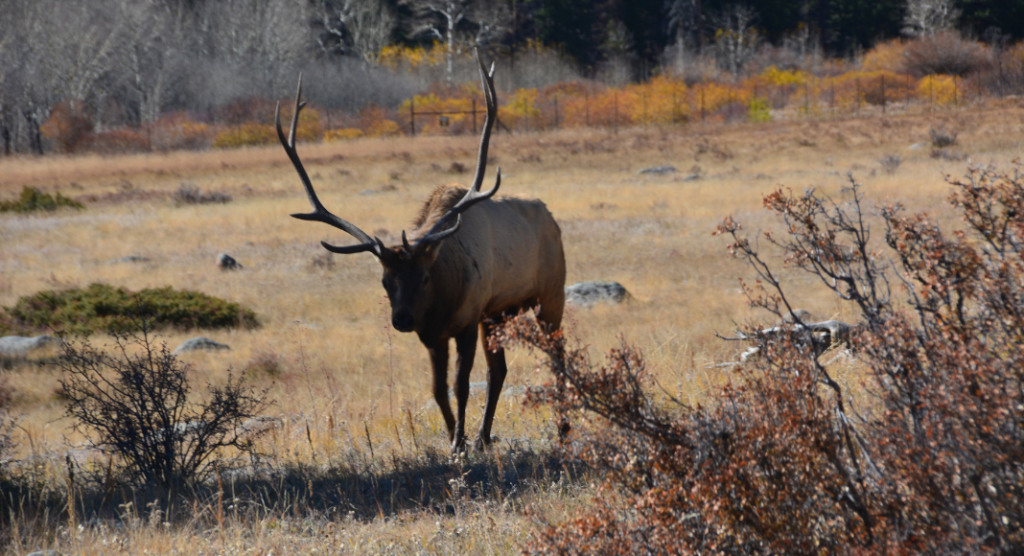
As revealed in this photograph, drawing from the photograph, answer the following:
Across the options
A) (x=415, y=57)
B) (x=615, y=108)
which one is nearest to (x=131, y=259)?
(x=615, y=108)

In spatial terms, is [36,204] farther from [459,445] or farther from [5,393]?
[459,445]

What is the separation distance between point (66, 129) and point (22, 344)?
42.0m

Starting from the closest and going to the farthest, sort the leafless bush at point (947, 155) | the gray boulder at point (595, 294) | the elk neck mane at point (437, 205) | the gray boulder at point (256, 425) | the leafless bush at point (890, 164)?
the elk neck mane at point (437, 205) → the gray boulder at point (256, 425) → the gray boulder at point (595, 294) → the leafless bush at point (890, 164) → the leafless bush at point (947, 155)

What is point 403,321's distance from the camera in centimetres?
557

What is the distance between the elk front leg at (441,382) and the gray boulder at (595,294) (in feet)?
22.4

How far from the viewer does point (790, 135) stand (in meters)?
36.2

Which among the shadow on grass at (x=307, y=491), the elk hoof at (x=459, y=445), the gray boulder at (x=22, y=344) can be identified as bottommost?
the gray boulder at (x=22, y=344)

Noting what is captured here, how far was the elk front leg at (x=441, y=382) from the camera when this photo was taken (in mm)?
6301

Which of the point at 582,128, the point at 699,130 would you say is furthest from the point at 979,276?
the point at 582,128

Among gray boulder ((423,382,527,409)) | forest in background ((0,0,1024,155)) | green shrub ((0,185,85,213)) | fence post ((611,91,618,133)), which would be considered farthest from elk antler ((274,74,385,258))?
forest in background ((0,0,1024,155))

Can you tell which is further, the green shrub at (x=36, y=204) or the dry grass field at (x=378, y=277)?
the green shrub at (x=36, y=204)

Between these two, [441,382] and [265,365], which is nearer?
[441,382]

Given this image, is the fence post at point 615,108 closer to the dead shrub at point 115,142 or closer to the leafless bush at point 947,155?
the leafless bush at point 947,155

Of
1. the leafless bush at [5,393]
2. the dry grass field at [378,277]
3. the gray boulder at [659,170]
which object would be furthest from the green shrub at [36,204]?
the leafless bush at [5,393]
